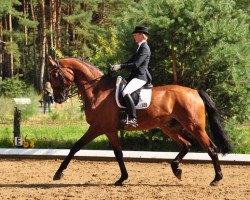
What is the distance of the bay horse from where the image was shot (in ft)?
30.9

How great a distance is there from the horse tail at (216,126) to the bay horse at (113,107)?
21 mm

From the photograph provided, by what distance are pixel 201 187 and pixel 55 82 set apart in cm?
328

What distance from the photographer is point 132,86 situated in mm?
9367

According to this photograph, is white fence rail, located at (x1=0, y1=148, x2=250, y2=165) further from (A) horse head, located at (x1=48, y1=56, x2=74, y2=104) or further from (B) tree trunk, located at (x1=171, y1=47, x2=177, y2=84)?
(A) horse head, located at (x1=48, y1=56, x2=74, y2=104)

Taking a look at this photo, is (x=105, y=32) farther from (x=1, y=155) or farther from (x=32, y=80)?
(x=1, y=155)

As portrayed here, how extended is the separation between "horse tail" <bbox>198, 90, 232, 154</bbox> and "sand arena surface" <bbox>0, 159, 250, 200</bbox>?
0.68 m

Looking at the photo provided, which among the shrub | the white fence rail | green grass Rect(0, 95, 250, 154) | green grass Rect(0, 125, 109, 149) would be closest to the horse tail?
the white fence rail

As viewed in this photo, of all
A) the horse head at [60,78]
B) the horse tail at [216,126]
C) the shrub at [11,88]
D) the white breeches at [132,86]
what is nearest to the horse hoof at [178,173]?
the horse tail at [216,126]

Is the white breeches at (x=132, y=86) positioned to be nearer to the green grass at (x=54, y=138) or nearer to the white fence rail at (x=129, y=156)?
the white fence rail at (x=129, y=156)

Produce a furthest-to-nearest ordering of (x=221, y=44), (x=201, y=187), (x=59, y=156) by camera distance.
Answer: (x=221, y=44), (x=59, y=156), (x=201, y=187)

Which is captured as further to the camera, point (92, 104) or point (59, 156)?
point (59, 156)

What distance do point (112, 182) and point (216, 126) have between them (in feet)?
7.43

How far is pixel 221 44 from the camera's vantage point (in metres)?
13.4

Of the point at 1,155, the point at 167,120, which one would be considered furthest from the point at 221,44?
the point at 1,155
